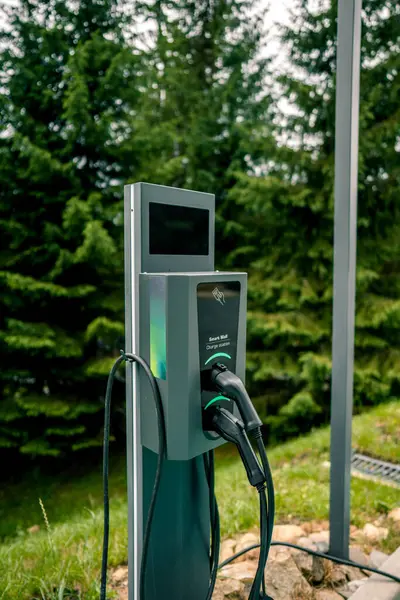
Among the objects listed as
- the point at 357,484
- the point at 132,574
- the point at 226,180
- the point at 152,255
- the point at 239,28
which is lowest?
the point at 357,484

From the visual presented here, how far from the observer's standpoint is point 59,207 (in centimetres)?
500

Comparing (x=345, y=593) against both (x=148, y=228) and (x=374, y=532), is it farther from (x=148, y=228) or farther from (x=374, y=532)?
(x=148, y=228)

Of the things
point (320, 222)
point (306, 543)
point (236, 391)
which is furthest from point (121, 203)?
point (236, 391)

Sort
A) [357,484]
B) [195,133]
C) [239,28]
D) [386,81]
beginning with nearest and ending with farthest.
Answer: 1. [357,484]
2. [386,81]
3. [195,133]
4. [239,28]

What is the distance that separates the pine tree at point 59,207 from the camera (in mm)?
4746

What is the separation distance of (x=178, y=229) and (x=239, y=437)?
1.58ft

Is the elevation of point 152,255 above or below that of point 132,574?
above

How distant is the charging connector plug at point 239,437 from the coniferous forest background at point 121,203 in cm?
374

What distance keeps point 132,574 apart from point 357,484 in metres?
1.75

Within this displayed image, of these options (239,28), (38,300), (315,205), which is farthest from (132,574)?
(239,28)

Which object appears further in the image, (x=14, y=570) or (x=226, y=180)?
(x=226, y=180)

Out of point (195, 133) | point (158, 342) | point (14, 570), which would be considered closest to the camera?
point (158, 342)

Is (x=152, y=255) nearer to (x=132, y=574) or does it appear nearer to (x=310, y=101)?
(x=132, y=574)

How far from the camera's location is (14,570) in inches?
64.7
